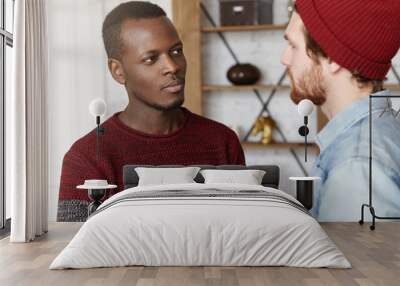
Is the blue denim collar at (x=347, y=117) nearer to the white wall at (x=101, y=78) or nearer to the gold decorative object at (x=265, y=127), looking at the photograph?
the white wall at (x=101, y=78)

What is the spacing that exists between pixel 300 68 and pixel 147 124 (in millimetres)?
1568

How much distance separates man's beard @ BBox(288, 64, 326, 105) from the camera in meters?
6.41

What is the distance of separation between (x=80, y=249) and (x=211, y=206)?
0.85 m

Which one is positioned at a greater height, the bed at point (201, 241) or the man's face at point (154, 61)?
the man's face at point (154, 61)

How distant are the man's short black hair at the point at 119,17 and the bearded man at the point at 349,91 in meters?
1.38

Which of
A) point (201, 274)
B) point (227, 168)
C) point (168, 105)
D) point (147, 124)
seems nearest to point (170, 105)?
point (168, 105)

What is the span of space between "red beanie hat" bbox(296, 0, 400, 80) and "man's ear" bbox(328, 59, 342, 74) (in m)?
0.03

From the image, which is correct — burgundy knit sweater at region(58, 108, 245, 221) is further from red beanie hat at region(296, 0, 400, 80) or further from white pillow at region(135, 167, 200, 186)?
red beanie hat at region(296, 0, 400, 80)

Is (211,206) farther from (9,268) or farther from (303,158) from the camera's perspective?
(303,158)

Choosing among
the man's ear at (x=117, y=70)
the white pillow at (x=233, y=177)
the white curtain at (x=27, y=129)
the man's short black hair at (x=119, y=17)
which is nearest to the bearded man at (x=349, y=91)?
the white pillow at (x=233, y=177)

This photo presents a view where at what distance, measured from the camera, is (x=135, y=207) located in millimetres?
4254

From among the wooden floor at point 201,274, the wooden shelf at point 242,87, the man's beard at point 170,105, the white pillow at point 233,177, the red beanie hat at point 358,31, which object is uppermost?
the red beanie hat at point 358,31

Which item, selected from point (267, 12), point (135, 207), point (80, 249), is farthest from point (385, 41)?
point (80, 249)

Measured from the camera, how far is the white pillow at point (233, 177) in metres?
5.93
